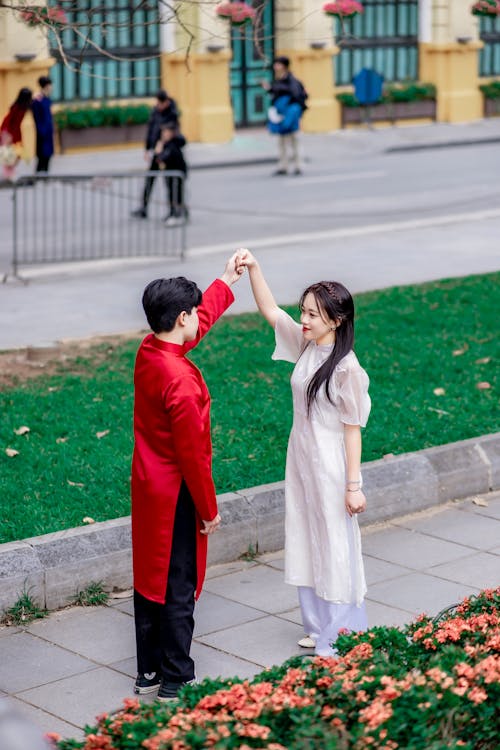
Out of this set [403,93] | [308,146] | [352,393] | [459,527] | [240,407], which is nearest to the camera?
[352,393]

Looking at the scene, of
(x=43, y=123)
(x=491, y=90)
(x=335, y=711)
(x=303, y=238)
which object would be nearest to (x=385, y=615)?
(x=335, y=711)

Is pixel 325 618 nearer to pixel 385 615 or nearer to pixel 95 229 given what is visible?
pixel 385 615

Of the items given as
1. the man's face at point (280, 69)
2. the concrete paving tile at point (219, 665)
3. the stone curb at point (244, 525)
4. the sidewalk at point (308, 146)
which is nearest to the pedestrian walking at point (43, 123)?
the sidewalk at point (308, 146)

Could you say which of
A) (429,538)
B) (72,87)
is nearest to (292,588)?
(429,538)

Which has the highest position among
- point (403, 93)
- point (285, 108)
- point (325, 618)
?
point (403, 93)

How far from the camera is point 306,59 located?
30984 mm

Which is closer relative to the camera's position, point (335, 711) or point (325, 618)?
point (335, 711)

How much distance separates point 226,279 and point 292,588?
165cm

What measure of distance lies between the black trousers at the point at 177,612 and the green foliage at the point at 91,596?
92cm

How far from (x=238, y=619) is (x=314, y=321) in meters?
1.47

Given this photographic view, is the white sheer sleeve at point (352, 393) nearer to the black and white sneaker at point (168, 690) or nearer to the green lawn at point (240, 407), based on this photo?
the black and white sneaker at point (168, 690)

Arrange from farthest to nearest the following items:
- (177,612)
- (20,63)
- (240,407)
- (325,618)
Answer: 1. (20,63)
2. (240,407)
3. (325,618)
4. (177,612)

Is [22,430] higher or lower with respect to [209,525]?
lower

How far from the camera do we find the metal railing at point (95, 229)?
599 inches
